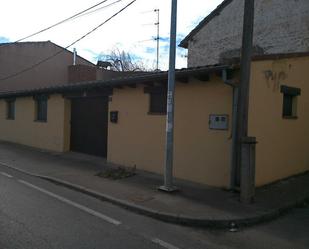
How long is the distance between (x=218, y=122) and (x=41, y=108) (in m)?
10.6

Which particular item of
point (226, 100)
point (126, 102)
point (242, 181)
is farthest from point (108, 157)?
point (242, 181)

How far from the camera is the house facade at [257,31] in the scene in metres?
16.5

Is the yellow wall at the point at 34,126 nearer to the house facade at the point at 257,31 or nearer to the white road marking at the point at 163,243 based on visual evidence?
the house facade at the point at 257,31

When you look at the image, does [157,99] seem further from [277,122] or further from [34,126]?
[34,126]

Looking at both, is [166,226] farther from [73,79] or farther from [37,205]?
[73,79]

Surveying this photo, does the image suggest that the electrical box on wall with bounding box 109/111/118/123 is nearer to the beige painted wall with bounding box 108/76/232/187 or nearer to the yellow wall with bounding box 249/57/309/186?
the beige painted wall with bounding box 108/76/232/187

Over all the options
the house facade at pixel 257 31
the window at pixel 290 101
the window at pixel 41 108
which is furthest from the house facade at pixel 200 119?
the house facade at pixel 257 31

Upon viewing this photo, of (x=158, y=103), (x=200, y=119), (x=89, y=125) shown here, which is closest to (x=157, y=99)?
(x=158, y=103)

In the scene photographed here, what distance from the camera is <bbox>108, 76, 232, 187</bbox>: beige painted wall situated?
378 inches

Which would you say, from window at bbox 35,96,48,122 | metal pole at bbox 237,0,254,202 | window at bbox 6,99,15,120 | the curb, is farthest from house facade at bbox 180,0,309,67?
the curb

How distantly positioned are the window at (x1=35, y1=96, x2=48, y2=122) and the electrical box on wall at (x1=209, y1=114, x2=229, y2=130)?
9578 mm

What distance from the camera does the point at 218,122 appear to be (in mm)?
9602

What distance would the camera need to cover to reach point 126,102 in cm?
1259

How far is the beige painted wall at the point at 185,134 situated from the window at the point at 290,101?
2325 mm
